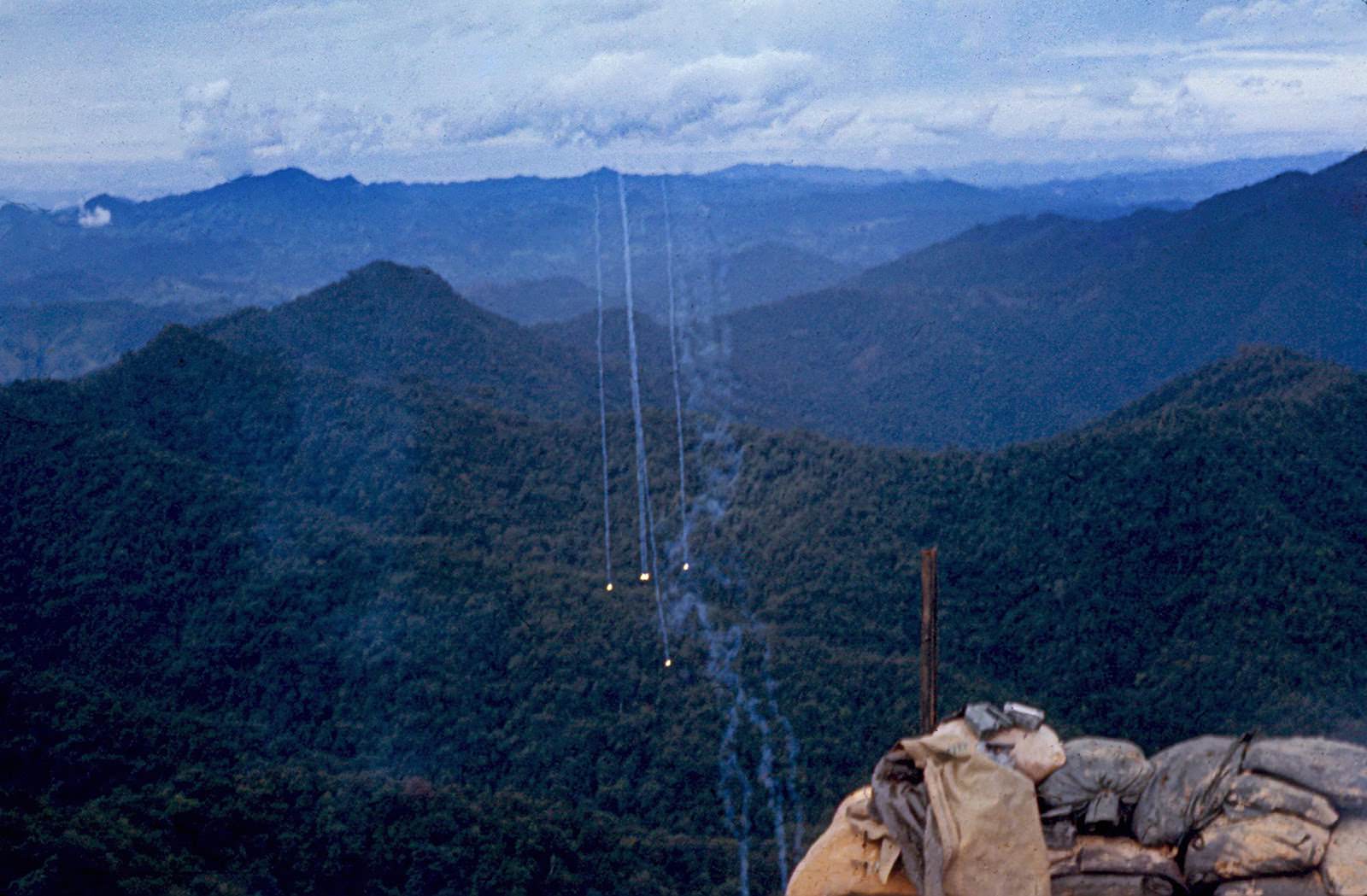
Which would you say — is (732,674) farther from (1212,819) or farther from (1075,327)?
(1075,327)

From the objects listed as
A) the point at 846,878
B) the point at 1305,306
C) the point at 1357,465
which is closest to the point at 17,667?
the point at 846,878

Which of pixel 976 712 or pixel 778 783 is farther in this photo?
pixel 778 783

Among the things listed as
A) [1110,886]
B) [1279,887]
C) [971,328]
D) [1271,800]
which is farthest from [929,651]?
[971,328]

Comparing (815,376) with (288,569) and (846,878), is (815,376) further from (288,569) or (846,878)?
(846,878)

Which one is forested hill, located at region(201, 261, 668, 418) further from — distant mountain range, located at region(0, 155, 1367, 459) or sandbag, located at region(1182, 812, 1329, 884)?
sandbag, located at region(1182, 812, 1329, 884)

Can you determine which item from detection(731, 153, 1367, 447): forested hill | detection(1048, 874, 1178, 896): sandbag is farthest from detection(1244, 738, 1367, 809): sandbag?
detection(731, 153, 1367, 447): forested hill

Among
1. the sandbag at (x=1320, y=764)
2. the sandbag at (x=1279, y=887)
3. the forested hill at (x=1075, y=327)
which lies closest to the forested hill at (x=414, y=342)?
the forested hill at (x=1075, y=327)

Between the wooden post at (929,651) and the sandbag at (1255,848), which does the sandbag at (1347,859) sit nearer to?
the sandbag at (1255,848)
